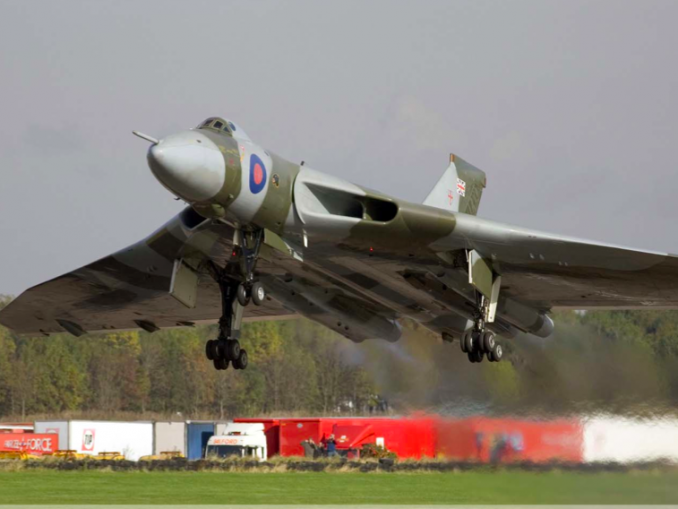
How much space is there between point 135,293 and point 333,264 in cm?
593

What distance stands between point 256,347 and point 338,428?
31.2 ft

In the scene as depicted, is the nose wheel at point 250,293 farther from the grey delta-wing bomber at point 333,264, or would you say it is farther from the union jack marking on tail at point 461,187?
the union jack marking on tail at point 461,187

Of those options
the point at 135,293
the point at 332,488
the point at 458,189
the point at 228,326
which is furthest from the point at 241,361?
the point at 332,488

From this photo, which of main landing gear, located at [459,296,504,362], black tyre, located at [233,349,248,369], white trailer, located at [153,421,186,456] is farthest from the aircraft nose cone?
white trailer, located at [153,421,186,456]

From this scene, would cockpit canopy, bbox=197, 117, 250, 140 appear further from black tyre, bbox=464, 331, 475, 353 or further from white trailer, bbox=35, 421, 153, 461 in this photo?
white trailer, bbox=35, 421, 153, 461

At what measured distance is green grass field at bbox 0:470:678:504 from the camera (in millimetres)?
15953

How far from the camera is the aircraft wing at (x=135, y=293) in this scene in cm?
1602

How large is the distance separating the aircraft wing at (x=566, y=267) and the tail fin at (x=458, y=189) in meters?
2.54

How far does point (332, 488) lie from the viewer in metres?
24.5

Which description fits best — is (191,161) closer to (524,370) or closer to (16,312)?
(524,370)

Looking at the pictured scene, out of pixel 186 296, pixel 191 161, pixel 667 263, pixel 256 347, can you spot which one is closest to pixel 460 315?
pixel 667 263

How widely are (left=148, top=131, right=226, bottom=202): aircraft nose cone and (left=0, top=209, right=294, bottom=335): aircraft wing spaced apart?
5.90 ft

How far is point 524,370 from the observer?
17.6 meters

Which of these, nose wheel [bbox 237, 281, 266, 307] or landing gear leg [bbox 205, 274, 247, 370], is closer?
nose wheel [bbox 237, 281, 266, 307]
